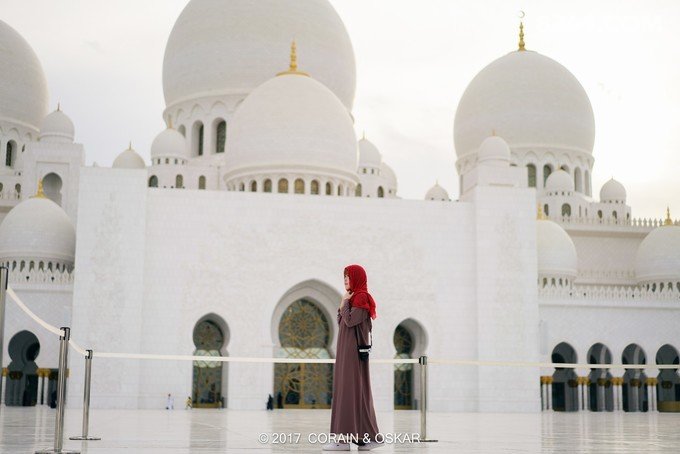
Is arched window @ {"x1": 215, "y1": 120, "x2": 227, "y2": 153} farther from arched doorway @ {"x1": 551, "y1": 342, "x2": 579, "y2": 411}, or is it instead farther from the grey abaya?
the grey abaya

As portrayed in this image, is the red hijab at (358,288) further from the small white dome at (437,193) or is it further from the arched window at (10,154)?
the arched window at (10,154)

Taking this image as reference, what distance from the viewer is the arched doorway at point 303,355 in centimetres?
2094

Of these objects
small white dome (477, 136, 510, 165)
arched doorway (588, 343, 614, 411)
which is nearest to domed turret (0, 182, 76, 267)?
small white dome (477, 136, 510, 165)

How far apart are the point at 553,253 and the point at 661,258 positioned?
12.9 ft

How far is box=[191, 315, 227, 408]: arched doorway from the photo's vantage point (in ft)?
68.0

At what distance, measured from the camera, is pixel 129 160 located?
2719 cm

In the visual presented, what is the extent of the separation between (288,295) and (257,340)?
4.71ft

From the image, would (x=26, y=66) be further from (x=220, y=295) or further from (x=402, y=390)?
(x=402, y=390)

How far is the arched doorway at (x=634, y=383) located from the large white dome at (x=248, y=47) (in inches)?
453

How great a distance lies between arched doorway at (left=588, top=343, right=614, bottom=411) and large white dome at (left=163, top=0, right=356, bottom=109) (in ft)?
35.3

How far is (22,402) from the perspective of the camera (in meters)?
23.6

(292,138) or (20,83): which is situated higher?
(20,83)

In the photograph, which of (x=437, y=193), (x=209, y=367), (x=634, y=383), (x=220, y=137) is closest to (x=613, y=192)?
(x=437, y=193)

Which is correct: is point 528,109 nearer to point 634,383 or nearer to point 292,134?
point 634,383
